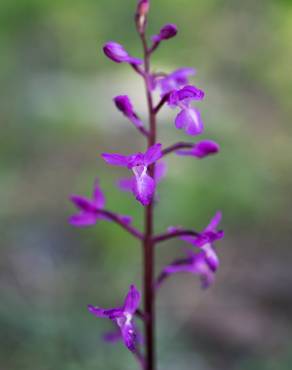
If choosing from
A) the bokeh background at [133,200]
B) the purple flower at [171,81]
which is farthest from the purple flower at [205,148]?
the bokeh background at [133,200]

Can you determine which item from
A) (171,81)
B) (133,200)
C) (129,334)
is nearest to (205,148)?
(171,81)

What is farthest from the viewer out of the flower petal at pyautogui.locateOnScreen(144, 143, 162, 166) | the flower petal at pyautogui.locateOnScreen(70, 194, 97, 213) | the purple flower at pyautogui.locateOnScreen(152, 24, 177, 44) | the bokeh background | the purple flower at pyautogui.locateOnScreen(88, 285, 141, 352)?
the bokeh background

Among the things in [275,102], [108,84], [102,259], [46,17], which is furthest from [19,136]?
[46,17]

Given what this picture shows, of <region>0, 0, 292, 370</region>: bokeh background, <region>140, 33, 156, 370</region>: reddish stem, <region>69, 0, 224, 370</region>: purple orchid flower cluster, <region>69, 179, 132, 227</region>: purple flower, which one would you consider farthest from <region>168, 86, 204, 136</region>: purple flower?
A: <region>0, 0, 292, 370</region>: bokeh background

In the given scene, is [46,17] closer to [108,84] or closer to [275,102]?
[108,84]

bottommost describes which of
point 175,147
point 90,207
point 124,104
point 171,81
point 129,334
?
point 129,334

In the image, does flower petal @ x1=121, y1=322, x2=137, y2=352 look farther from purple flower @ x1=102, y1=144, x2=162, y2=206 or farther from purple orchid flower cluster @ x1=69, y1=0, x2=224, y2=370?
purple flower @ x1=102, y1=144, x2=162, y2=206

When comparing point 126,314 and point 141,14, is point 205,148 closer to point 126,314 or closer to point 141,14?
point 141,14
